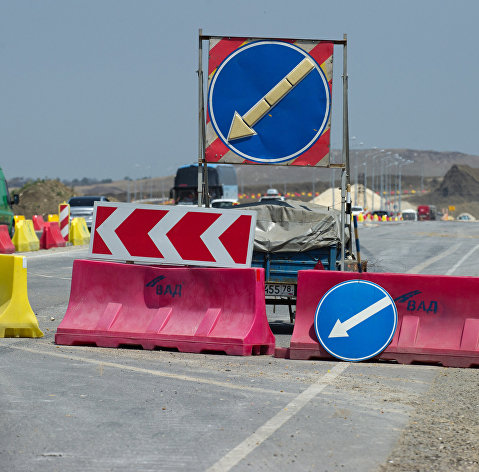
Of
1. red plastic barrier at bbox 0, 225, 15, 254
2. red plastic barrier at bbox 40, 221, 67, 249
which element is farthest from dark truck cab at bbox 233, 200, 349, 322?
red plastic barrier at bbox 40, 221, 67, 249

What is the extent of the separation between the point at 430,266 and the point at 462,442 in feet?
63.5

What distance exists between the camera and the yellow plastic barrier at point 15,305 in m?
10.9

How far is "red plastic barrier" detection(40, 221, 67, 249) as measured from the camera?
32.2 meters

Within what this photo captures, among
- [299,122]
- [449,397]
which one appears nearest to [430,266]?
[299,122]

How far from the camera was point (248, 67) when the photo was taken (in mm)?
11422

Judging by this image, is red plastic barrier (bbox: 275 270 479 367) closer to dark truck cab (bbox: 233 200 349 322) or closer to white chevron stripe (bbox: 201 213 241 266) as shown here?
white chevron stripe (bbox: 201 213 241 266)

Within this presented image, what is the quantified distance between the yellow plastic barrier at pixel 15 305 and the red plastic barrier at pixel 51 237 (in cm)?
2142

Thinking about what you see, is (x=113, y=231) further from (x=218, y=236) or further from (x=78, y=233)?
(x=78, y=233)

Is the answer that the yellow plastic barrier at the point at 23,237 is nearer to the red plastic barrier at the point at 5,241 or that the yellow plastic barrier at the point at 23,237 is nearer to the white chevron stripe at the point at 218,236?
the red plastic barrier at the point at 5,241

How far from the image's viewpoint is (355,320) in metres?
9.52

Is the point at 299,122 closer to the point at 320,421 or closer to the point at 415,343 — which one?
the point at 415,343

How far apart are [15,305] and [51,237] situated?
21.7 metres

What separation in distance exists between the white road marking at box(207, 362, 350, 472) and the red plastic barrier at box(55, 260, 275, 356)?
4.38 feet

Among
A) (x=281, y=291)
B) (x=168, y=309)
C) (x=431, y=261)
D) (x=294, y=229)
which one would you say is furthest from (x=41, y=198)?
(x=168, y=309)
